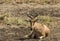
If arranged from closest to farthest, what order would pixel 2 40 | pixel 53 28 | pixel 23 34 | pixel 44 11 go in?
pixel 2 40
pixel 23 34
pixel 53 28
pixel 44 11

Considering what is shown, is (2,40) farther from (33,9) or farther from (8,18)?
(33,9)

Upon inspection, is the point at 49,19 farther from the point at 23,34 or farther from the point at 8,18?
the point at 23,34

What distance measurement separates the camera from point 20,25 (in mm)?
14297

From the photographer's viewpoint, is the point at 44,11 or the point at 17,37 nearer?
the point at 17,37

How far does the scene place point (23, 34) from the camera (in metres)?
12.6

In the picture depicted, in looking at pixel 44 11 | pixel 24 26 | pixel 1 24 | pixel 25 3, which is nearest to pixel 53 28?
pixel 24 26

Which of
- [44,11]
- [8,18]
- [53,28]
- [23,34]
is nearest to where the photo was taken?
[23,34]

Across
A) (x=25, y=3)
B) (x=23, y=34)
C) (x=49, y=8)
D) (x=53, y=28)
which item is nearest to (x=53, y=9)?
(x=49, y=8)

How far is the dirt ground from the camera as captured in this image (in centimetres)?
1218

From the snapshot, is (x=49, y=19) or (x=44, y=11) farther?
(x=44, y=11)

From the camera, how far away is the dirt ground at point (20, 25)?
12.2 meters

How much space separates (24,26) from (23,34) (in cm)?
152

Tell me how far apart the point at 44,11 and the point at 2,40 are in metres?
6.73

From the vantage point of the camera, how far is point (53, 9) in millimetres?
18625
